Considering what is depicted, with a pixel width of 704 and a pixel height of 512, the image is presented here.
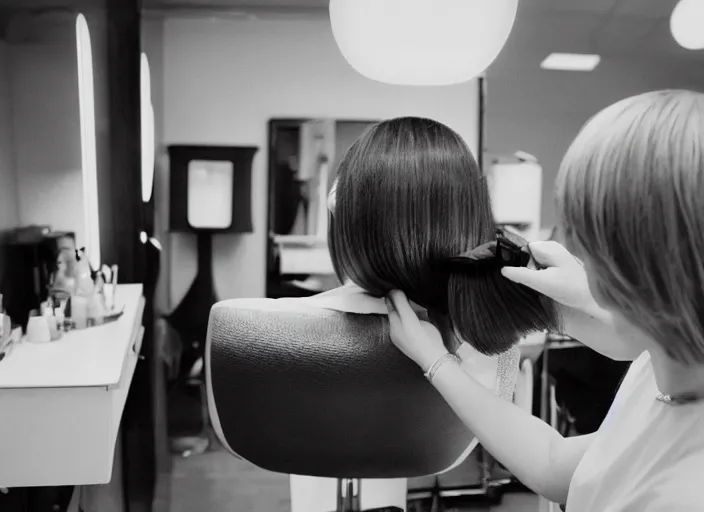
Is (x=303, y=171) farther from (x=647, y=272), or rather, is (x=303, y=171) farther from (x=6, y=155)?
(x=647, y=272)

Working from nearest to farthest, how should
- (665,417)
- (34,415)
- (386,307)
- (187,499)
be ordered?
(665,417) < (386,307) < (34,415) < (187,499)

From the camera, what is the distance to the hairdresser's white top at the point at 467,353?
1.18 meters

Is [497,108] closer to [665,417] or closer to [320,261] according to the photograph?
[320,261]

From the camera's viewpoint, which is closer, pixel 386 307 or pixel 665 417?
pixel 665 417

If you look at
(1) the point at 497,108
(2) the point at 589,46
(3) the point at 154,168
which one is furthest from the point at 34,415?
(2) the point at 589,46

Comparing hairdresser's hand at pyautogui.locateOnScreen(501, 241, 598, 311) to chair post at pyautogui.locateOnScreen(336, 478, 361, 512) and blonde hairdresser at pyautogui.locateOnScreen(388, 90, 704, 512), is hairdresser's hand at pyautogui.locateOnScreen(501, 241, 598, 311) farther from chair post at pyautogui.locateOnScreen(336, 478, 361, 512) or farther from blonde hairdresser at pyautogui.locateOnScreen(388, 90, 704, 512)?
chair post at pyautogui.locateOnScreen(336, 478, 361, 512)

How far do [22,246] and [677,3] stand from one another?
10.5 feet

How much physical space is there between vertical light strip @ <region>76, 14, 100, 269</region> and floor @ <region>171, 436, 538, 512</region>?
1.12 m

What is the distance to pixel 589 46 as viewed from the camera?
3172 millimetres

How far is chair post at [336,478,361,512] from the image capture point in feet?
5.22

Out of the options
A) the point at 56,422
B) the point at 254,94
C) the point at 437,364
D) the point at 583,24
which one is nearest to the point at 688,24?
the point at 583,24

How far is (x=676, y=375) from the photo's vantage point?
71 centimetres

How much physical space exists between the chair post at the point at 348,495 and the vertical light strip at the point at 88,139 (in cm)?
133

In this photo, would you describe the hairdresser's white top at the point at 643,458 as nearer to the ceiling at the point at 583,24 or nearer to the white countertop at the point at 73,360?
the white countertop at the point at 73,360
